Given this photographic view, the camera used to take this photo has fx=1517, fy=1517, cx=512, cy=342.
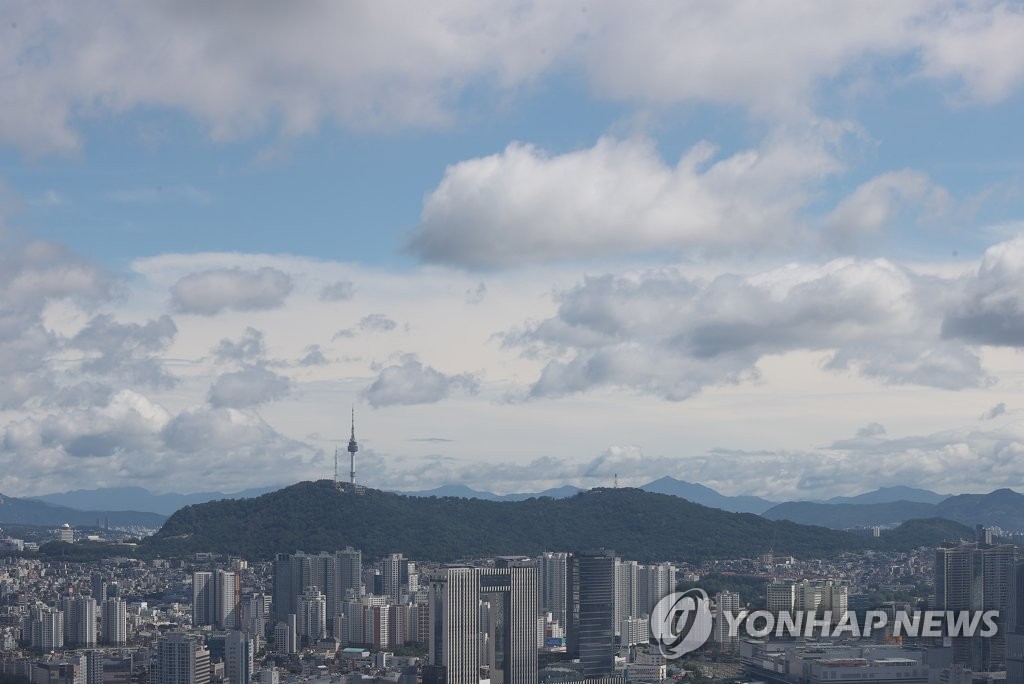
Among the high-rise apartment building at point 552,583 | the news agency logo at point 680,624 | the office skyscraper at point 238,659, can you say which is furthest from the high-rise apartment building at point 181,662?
the high-rise apartment building at point 552,583

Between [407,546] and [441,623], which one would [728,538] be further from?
[441,623]

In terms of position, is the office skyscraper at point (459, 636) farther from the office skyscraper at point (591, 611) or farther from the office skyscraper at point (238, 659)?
the office skyscraper at point (238, 659)

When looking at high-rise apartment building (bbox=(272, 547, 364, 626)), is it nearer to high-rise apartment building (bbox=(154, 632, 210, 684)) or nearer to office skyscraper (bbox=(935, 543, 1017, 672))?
high-rise apartment building (bbox=(154, 632, 210, 684))

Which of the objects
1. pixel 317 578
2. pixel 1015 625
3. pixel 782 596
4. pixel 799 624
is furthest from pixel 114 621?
pixel 1015 625

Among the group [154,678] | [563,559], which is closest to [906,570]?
[563,559]

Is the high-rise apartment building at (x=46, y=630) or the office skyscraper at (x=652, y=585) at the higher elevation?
the office skyscraper at (x=652, y=585)

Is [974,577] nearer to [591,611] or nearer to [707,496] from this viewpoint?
[591,611]
